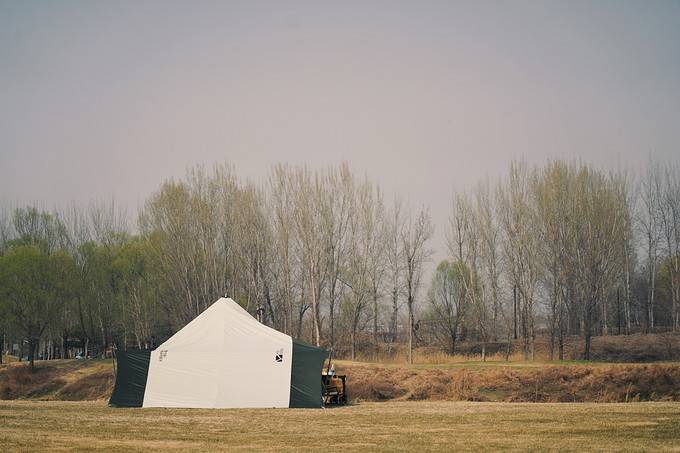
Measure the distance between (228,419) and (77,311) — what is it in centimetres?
3468

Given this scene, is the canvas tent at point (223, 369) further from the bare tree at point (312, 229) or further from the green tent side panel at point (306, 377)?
the bare tree at point (312, 229)

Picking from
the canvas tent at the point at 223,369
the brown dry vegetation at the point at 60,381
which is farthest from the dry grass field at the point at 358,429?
the brown dry vegetation at the point at 60,381

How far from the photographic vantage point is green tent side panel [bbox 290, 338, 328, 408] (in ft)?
66.9

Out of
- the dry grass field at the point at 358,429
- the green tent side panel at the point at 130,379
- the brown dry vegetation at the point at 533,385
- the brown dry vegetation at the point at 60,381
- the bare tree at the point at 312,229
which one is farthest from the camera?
the bare tree at the point at 312,229

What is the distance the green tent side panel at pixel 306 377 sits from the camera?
20.4 m

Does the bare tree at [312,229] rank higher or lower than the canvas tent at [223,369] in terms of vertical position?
higher

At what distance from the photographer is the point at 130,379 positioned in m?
21.9

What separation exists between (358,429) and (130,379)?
443 inches

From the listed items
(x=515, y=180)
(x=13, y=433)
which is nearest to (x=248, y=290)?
(x=515, y=180)

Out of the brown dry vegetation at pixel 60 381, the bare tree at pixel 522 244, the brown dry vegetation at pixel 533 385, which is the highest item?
the bare tree at pixel 522 244

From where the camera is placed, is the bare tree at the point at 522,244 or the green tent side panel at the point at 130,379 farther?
the bare tree at the point at 522,244

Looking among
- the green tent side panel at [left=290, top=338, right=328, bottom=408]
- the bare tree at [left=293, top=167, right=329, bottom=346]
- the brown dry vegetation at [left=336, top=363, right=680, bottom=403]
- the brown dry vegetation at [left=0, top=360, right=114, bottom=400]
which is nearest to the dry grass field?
the green tent side panel at [left=290, top=338, right=328, bottom=408]

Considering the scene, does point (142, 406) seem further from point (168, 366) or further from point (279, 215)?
point (279, 215)

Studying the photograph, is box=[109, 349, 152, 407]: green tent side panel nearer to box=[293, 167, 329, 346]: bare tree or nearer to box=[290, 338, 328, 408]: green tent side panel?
box=[290, 338, 328, 408]: green tent side panel
